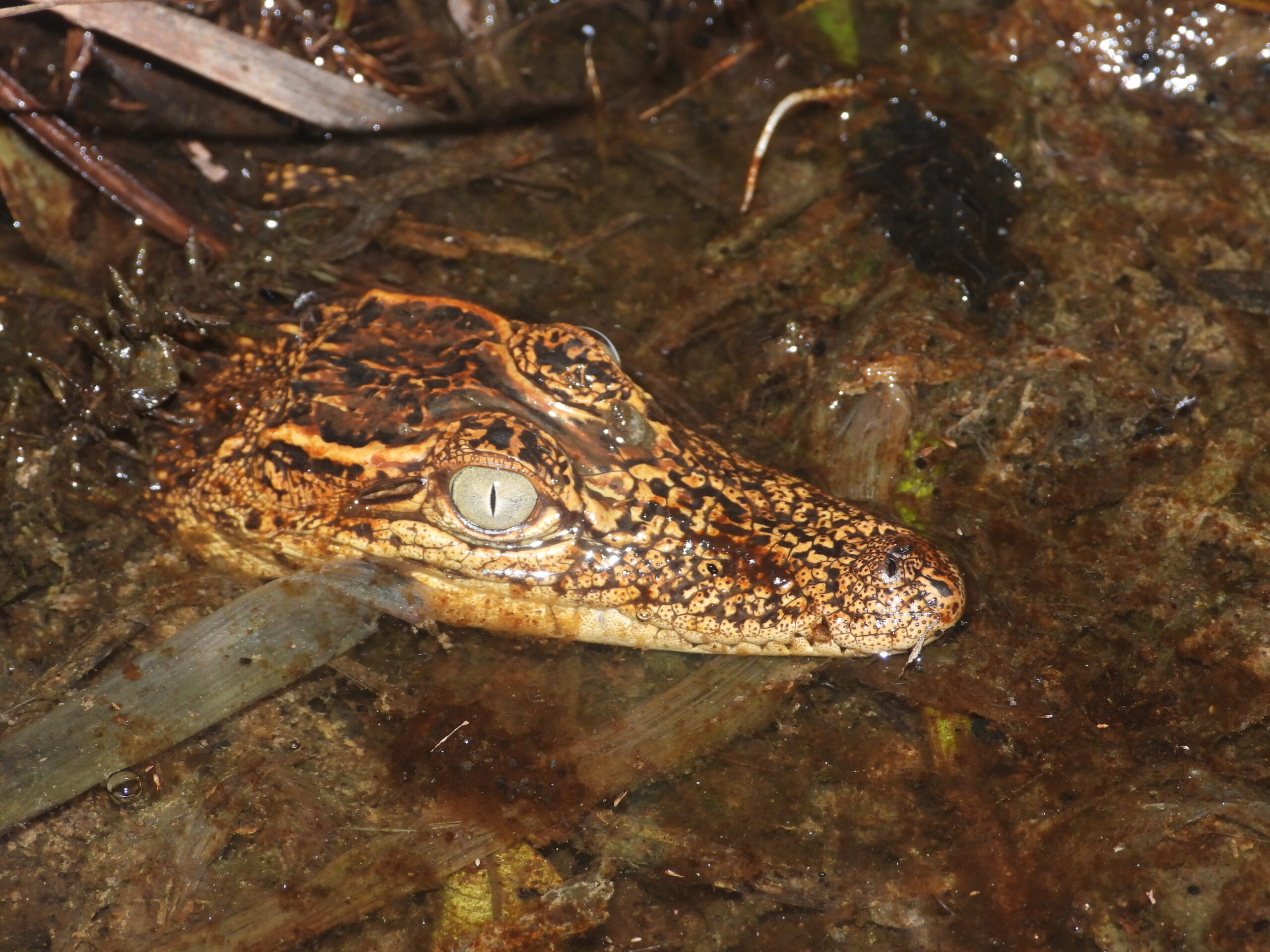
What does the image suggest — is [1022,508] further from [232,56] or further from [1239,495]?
[232,56]

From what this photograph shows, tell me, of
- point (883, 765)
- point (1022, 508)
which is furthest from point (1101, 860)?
point (1022, 508)

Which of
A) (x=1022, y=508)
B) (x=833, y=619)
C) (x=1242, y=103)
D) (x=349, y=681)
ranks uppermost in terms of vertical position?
(x=1242, y=103)

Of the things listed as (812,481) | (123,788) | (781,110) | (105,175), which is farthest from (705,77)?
(123,788)

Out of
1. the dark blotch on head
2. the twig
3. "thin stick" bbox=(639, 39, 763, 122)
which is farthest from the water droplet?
"thin stick" bbox=(639, 39, 763, 122)

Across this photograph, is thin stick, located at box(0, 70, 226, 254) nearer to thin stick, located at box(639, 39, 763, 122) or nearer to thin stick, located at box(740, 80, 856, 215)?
thin stick, located at box(639, 39, 763, 122)

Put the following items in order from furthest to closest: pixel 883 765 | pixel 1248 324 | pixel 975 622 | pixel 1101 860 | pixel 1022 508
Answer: pixel 1248 324 < pixel 1022 508 < pixel 975 622 < pixel 883 765 < pixel 1101 860

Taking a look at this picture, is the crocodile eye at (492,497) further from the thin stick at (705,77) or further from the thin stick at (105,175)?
the thin stick at (705,77)
